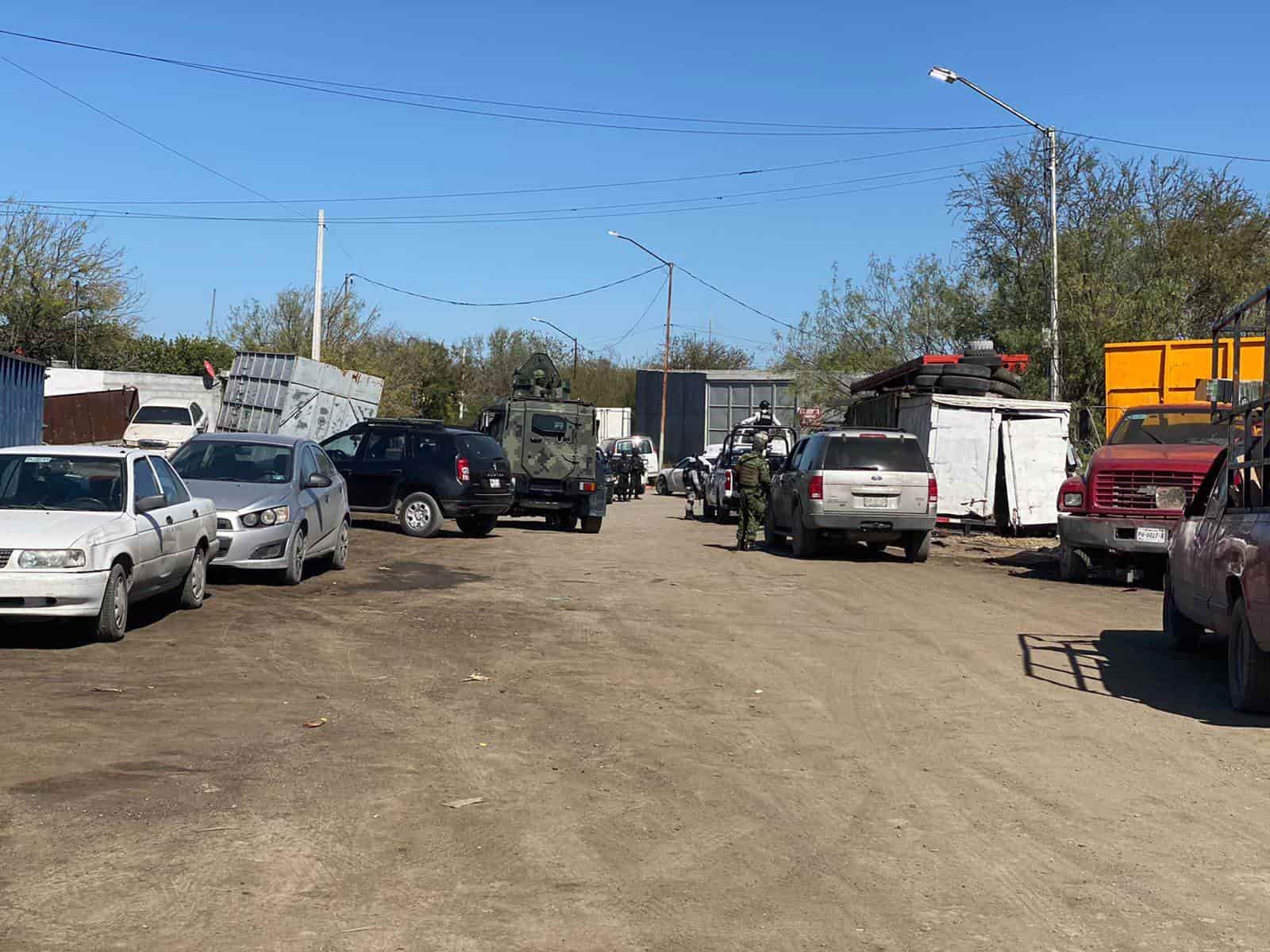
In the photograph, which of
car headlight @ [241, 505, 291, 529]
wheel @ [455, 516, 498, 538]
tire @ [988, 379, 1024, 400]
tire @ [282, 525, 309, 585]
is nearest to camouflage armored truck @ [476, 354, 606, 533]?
wheel @ [455, 516, 498, 538]

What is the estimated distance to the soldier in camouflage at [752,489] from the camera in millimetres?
21938

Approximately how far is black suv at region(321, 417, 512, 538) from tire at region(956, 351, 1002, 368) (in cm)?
935

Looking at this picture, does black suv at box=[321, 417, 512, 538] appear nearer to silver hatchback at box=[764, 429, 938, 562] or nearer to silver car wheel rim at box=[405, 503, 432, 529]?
silver car wheel rim at box=[405, 503, 432, 529]

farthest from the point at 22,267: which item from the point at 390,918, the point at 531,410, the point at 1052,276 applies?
the point at 390,918

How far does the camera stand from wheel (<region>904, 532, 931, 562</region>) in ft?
67.7

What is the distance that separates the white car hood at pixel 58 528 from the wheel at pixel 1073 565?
38.5ft

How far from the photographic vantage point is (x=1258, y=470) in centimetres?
954

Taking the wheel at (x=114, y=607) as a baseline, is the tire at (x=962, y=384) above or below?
above

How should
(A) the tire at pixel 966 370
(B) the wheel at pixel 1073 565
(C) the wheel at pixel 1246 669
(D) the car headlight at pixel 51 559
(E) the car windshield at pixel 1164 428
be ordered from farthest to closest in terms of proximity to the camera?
(A) the tire at pixel 966 370 → (B) the wheel at pixel 1073 565 → (E) the car windshield at pixel 1164 428 → (D) the car headlight at pixel 51 559 → (C) the wheel at pixel 1246 669

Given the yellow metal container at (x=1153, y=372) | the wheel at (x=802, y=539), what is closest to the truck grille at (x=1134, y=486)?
the wheel at (x=802, y=539)

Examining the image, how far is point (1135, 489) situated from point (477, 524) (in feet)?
37.5

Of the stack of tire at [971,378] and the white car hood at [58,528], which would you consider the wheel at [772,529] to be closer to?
the stack of tire at [971,378]

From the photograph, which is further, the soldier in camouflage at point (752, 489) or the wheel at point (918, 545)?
the soldier in camouflage at point (752, 489)

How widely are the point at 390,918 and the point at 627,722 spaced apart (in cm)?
366
